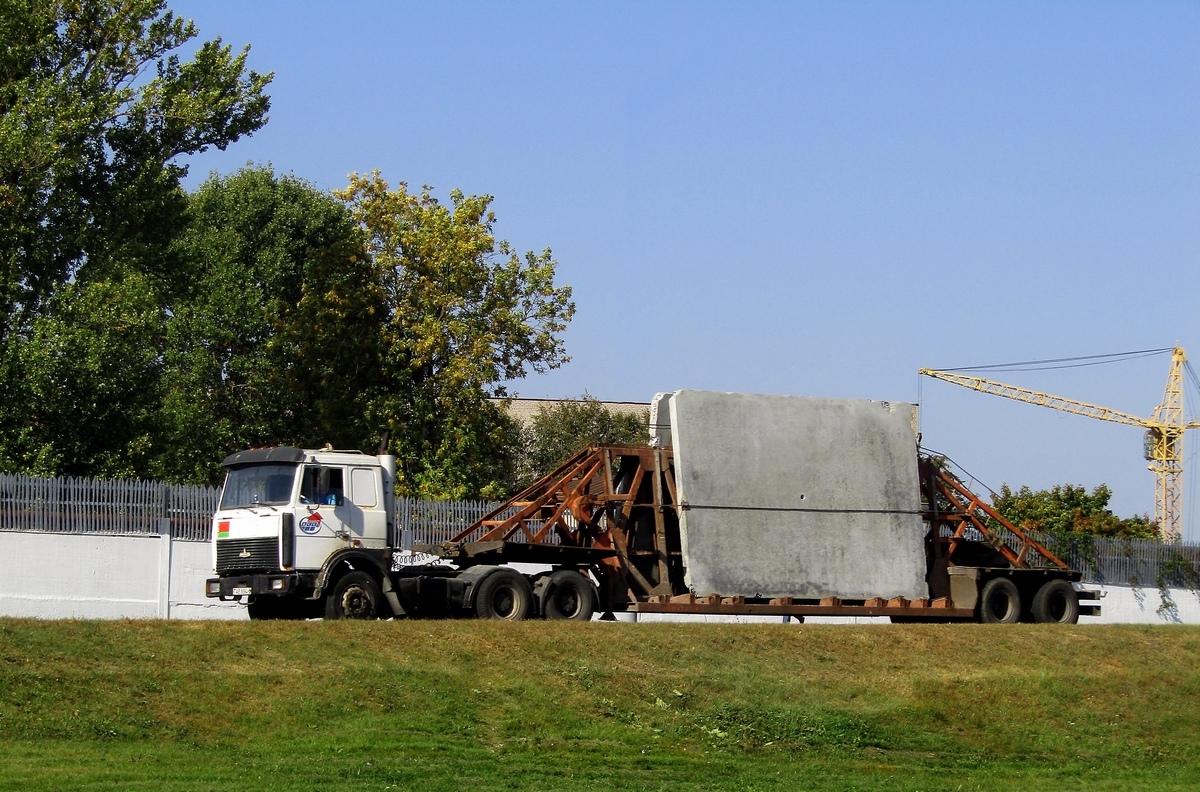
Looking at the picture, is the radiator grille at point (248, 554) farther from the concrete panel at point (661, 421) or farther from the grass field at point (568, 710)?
the concrete panel at point (661, 421)

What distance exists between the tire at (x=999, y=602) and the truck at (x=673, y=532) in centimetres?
3

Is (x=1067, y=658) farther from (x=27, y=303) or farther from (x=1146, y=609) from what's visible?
(x=27, y=303)

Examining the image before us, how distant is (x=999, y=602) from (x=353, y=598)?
40.9 ft

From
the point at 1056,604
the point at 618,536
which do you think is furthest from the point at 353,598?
the point at 1056,604

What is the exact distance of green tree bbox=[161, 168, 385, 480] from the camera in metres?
45.2

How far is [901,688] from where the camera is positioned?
838 inches

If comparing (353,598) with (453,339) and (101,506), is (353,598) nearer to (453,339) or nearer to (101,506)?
(101,506)

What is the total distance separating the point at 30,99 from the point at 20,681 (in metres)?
24.5

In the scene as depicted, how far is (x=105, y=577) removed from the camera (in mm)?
30391

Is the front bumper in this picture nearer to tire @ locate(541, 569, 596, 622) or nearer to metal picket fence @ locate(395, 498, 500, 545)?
tire @ locate(541, 569, 596, 622)

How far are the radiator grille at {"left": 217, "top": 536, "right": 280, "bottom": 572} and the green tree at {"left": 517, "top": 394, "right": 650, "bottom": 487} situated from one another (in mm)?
47437

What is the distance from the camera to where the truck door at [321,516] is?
74.5 feet

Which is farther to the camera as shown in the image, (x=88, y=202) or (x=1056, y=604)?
(x=88, y=202)

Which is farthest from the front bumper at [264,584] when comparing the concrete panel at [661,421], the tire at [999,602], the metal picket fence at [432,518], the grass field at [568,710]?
the tire at [999,602]
